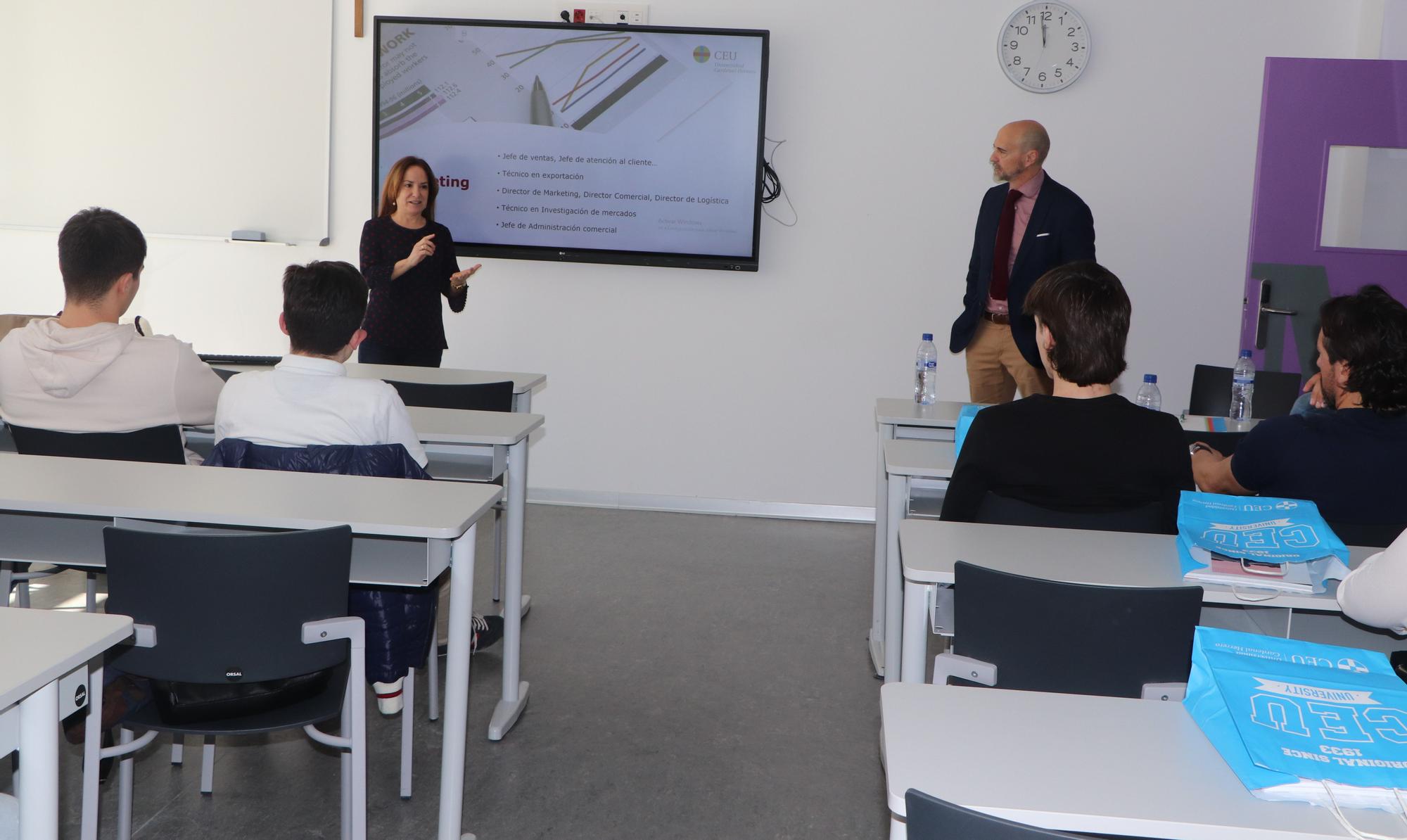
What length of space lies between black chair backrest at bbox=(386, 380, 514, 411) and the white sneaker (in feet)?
3.96

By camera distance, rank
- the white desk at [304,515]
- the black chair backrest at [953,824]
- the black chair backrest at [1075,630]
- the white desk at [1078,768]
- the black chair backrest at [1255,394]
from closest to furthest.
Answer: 1. the black chair backrest at [953,824]
2. the white desk at [1078,768]
3. the black chair backrest at [1075,630]
4. the white desk at [304,515]
5. the black chair backrest at [1255,394]

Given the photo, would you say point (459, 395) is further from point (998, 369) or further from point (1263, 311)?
point (1263, 311)

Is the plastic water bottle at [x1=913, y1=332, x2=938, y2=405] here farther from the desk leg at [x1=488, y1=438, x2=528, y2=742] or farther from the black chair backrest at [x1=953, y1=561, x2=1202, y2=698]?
the black chair backrest at [x1=953, y1=561, x2=1202, y2=698]

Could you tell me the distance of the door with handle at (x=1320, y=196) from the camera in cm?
460

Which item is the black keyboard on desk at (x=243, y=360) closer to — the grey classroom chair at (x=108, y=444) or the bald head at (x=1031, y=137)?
the grey classroom chair at (x=108, y=444)

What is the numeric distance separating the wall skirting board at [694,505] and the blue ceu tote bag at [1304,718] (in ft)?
13.1

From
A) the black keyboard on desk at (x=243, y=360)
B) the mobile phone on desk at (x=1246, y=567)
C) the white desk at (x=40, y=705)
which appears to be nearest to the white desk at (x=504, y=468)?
the white desk at (x=40, y=705)

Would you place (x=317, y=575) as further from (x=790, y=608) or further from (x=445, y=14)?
(x=445, y=14)

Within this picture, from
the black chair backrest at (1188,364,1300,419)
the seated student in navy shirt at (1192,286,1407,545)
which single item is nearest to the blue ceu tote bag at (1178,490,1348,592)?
the seated student in navy shirt at (1192,286,1407,545)

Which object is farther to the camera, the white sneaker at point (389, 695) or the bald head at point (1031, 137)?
the bald head at point (1031, 137)

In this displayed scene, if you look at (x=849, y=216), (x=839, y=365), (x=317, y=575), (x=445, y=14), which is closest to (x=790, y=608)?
(x=839, y=365)

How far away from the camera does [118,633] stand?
1.45m

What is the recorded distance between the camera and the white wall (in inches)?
195

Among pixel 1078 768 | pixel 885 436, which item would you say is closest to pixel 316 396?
pixel 1078 768
